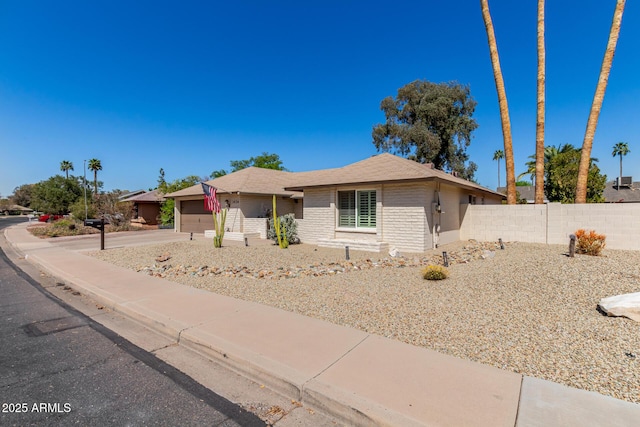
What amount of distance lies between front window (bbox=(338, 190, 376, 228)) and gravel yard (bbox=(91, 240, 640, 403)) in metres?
3.62

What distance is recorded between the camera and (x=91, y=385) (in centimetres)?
354

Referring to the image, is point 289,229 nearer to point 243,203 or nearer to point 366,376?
point 243,203

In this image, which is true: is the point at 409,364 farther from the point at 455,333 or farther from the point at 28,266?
the point at 28,266

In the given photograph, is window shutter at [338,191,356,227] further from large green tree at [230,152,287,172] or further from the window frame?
large green tree at [230,152,287,172]

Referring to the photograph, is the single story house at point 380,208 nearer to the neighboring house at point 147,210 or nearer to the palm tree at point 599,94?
the palm tree at point 599,94

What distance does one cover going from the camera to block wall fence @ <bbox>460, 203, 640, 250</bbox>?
12.1 meters

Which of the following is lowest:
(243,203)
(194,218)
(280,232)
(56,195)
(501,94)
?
(280,232)

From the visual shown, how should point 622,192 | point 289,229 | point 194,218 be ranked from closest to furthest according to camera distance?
point 289,229 < point 194,218 < point 622,192

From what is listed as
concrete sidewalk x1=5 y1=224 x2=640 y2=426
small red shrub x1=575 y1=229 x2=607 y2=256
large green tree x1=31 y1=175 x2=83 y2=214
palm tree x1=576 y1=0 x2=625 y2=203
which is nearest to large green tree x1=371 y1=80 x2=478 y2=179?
palm tree x1=576 y1=0 x2=625 y2=203

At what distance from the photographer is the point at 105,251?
1400 centimetres

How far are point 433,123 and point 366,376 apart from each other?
3155cm

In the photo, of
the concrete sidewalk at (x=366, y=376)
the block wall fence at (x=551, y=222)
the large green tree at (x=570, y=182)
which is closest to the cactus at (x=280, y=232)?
the concrete sidewalk at (x=366, y=376)

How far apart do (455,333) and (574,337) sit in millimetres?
1536

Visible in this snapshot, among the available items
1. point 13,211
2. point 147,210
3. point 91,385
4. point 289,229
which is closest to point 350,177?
point 289,229
